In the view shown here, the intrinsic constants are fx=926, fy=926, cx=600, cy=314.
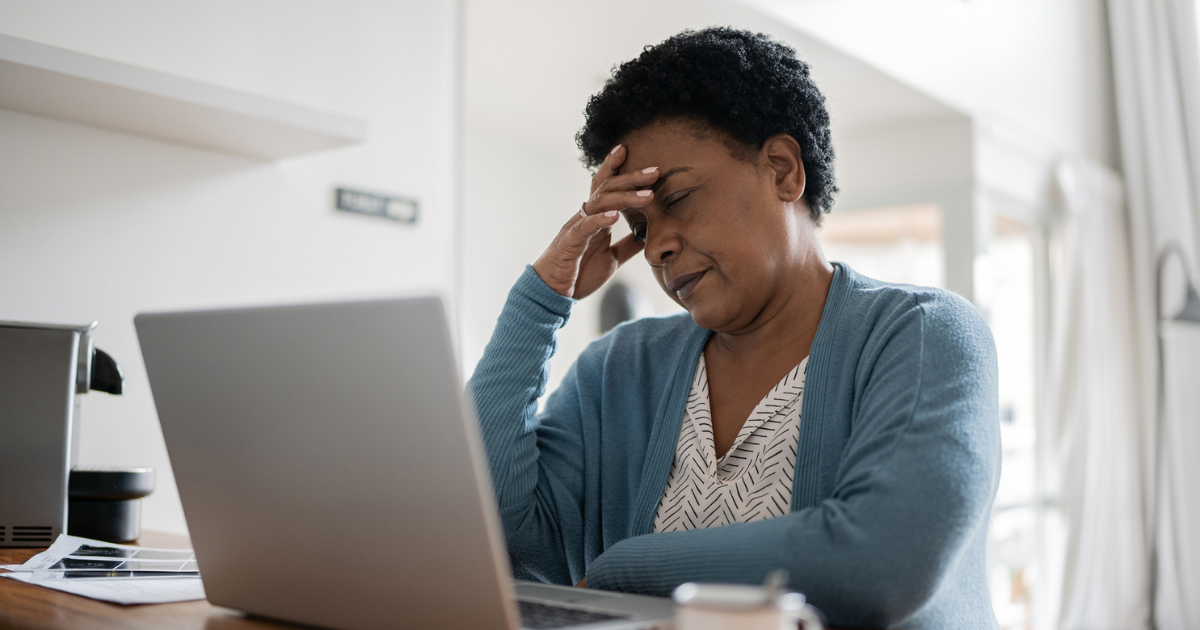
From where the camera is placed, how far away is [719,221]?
1136 millimetres

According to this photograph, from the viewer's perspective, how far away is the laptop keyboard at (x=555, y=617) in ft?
2.28

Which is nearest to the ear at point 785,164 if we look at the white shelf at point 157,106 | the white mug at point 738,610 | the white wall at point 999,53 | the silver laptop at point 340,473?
the silver laptop at point 340,473

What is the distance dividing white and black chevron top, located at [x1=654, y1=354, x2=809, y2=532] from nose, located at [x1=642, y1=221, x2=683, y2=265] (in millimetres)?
199

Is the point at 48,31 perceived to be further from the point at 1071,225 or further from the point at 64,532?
the point at 1071,225

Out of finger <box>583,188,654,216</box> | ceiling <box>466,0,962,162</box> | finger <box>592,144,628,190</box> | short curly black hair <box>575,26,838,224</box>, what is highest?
ceiling <box>466,0,962,162</box>

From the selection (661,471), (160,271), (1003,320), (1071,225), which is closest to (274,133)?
(160,271)

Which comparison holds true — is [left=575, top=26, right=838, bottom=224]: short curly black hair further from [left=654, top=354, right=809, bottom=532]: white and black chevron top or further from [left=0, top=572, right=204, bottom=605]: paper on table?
[left=0, top=572, right=204, bottom=605]: paper on table

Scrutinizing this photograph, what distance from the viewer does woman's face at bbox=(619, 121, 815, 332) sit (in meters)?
1.14

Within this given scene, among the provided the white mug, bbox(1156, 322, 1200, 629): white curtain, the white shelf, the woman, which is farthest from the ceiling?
the white mug

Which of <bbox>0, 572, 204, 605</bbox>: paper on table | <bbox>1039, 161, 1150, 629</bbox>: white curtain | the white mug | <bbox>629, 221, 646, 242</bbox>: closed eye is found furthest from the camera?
<bbox>1039, 161, 1150, 629</bbox>: white curtain

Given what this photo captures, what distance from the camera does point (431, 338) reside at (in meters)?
0.62

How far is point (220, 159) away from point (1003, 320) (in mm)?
3594

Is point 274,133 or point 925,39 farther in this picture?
point 925,39

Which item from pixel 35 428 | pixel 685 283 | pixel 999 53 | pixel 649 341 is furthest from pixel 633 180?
pixel 999 53
